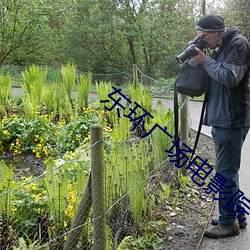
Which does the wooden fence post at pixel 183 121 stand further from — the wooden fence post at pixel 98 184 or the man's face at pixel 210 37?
the wooden fence post at pixel 98 184

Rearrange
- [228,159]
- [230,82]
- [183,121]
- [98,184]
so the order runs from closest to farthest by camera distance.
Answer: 1. [98,184]
2. [230,82]
3. [228,159]
4. [183,121]

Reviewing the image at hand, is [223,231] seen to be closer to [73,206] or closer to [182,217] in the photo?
[182,217]

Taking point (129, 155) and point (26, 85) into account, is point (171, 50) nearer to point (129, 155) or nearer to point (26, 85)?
point (26, 85)

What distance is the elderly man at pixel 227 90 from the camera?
2.93 metres

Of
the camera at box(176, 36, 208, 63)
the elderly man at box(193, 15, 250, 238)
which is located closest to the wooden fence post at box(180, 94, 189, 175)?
the elderly man at box(193, 15, 250, 238)

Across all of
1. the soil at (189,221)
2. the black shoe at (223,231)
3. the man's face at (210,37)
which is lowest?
the soil at (189,221)

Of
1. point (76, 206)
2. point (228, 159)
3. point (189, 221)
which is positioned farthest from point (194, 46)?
point (189, 221)

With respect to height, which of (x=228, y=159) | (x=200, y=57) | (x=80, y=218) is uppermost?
(x=200, y=57)

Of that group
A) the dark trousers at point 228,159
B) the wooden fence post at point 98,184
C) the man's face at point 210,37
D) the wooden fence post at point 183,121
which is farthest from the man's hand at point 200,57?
the wooden fence post at point 183,121

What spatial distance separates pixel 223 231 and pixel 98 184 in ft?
5.00

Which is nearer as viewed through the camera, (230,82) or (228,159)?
(230,82)

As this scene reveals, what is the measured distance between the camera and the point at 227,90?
3062 millimetres

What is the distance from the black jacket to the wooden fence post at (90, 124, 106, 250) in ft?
3.61

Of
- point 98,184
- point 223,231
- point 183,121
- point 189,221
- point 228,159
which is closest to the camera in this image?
point 98,184
